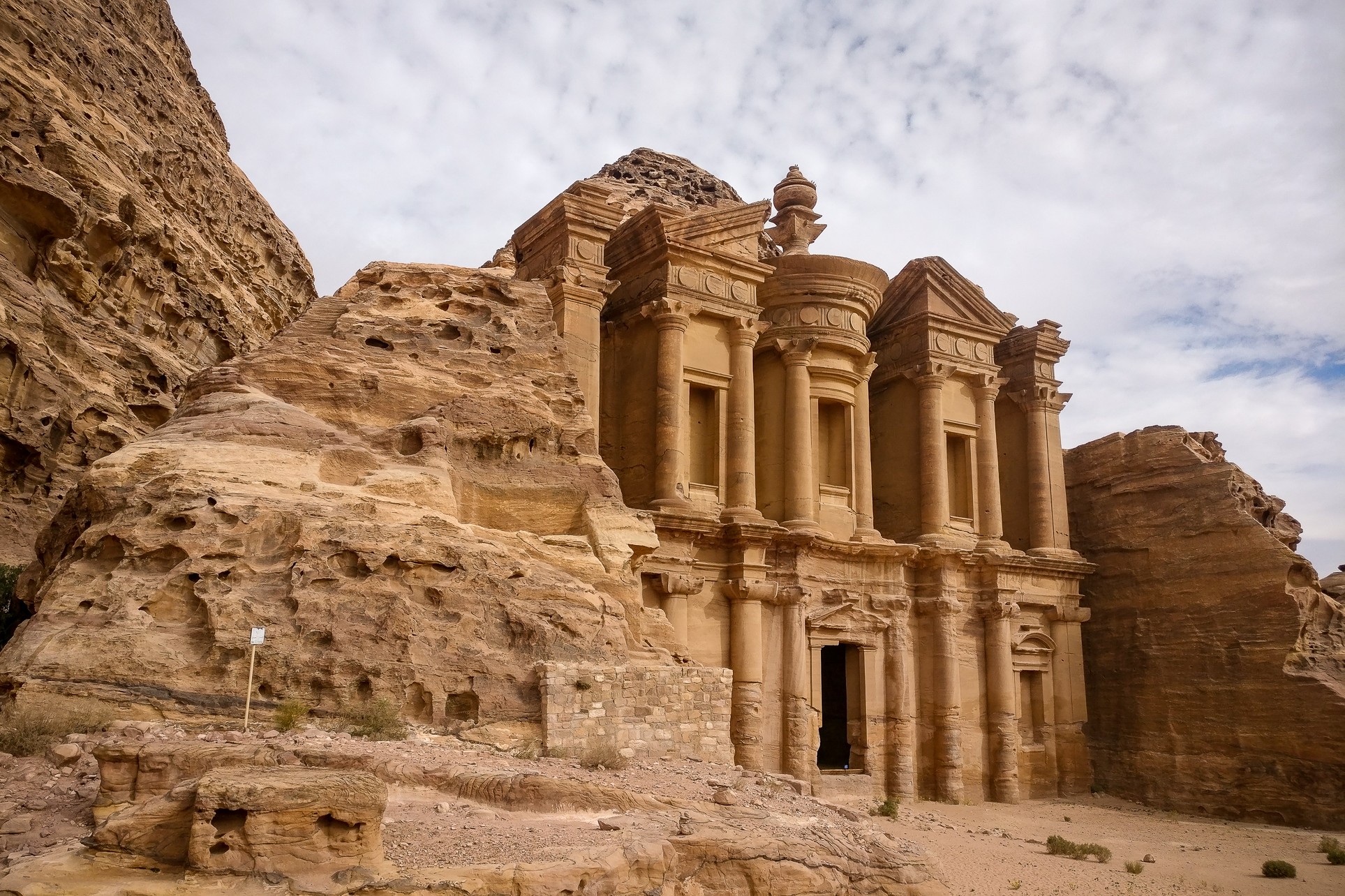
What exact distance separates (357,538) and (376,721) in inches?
70.9

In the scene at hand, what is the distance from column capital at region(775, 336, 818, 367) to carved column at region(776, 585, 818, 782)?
518cm

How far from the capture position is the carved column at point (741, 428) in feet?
67.1

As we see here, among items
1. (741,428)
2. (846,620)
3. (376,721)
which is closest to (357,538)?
(376,721)

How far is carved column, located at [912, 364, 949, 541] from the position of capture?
76.8ft

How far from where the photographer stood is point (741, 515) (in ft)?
65.6

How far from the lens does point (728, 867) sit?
22.7 ft

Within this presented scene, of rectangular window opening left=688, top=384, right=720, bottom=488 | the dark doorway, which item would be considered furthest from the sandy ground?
rectangular window opening left=688, top=384, right=720, bottom=488

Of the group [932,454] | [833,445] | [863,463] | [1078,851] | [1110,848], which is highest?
[833,445]

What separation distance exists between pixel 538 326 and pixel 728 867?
26.4 ft

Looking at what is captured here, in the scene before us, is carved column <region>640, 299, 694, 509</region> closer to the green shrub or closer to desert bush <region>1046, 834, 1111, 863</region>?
the green shrub

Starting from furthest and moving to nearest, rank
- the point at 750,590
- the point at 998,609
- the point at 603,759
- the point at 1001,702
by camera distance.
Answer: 1. the point at 998,609
2. the point at 1001,702
3. the point at 750,590
4. the point at 603,759

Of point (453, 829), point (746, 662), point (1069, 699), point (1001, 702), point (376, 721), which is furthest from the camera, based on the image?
point (1069, 699)

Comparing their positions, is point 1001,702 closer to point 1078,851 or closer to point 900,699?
point 900,699

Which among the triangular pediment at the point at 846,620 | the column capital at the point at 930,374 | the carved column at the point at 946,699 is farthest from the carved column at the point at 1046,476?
the triangular pediment at the point at 846,620
